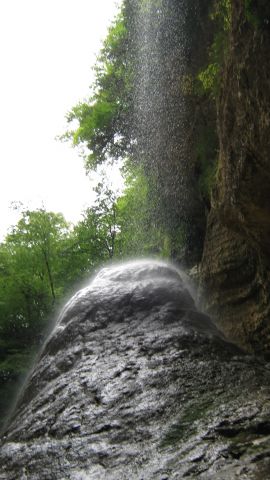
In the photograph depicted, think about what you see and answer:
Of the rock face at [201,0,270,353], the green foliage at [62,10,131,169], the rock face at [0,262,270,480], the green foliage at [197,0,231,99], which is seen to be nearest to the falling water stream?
the rock face at [0,262,270,480]

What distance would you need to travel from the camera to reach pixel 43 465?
3.56m

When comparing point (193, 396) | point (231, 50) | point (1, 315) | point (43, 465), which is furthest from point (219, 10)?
point (1, 315)

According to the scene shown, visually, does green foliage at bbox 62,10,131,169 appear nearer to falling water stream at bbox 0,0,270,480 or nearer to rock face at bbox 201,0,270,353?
falling water stream at bbox 0,0,270,480

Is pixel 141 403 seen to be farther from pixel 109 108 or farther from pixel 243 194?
pixel 109 108

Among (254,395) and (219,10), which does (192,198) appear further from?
(254,395)

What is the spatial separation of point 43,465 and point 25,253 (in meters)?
16.0

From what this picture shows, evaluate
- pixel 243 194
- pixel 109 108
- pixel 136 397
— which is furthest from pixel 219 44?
pixel 109 108

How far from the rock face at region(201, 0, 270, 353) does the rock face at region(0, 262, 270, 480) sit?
30.9 inches

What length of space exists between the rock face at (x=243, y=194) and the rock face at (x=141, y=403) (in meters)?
0.79

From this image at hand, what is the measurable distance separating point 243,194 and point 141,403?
2786 mm

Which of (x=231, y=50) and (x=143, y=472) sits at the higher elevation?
(x=231, y=50)

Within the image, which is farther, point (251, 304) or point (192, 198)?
point (192, 198)

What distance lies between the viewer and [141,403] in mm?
4348

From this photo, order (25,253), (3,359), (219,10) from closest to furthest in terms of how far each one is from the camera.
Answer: (219,10) → (3,359) → (25,253)
